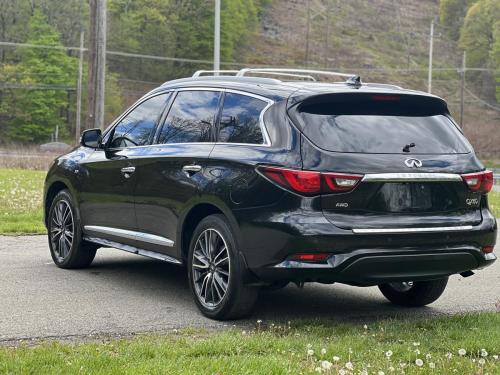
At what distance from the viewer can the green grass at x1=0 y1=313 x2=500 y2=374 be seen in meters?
5.05

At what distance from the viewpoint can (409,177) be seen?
6.36 m

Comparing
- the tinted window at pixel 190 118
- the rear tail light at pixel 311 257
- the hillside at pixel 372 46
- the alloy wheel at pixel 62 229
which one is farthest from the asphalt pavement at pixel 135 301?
the hillside at pixel 372 46

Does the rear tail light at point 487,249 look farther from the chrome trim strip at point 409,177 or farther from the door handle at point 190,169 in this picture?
the door handle at point 190,169

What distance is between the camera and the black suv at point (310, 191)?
6195mm

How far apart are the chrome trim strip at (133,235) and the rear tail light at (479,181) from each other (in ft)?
8.07

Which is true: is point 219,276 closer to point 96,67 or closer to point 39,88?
point 96,67

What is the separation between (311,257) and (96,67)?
1096 cm

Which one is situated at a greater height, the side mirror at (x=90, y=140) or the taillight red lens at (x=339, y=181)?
the taillight red lens at (x=339, y=181)

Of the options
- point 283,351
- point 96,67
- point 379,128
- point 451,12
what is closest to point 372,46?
point 451,12

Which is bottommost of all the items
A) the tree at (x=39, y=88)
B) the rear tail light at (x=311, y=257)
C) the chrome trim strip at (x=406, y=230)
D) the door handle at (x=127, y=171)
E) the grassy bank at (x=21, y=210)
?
the tree at (x=39, y=88)

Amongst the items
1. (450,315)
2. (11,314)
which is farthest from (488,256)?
(11,314)

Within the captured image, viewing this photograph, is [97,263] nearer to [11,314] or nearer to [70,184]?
[70,184]

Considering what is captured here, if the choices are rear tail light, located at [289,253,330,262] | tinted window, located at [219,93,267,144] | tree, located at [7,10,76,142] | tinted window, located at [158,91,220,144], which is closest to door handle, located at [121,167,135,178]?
tinted window, located at [158,91,220,144]

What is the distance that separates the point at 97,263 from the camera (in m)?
9.73
